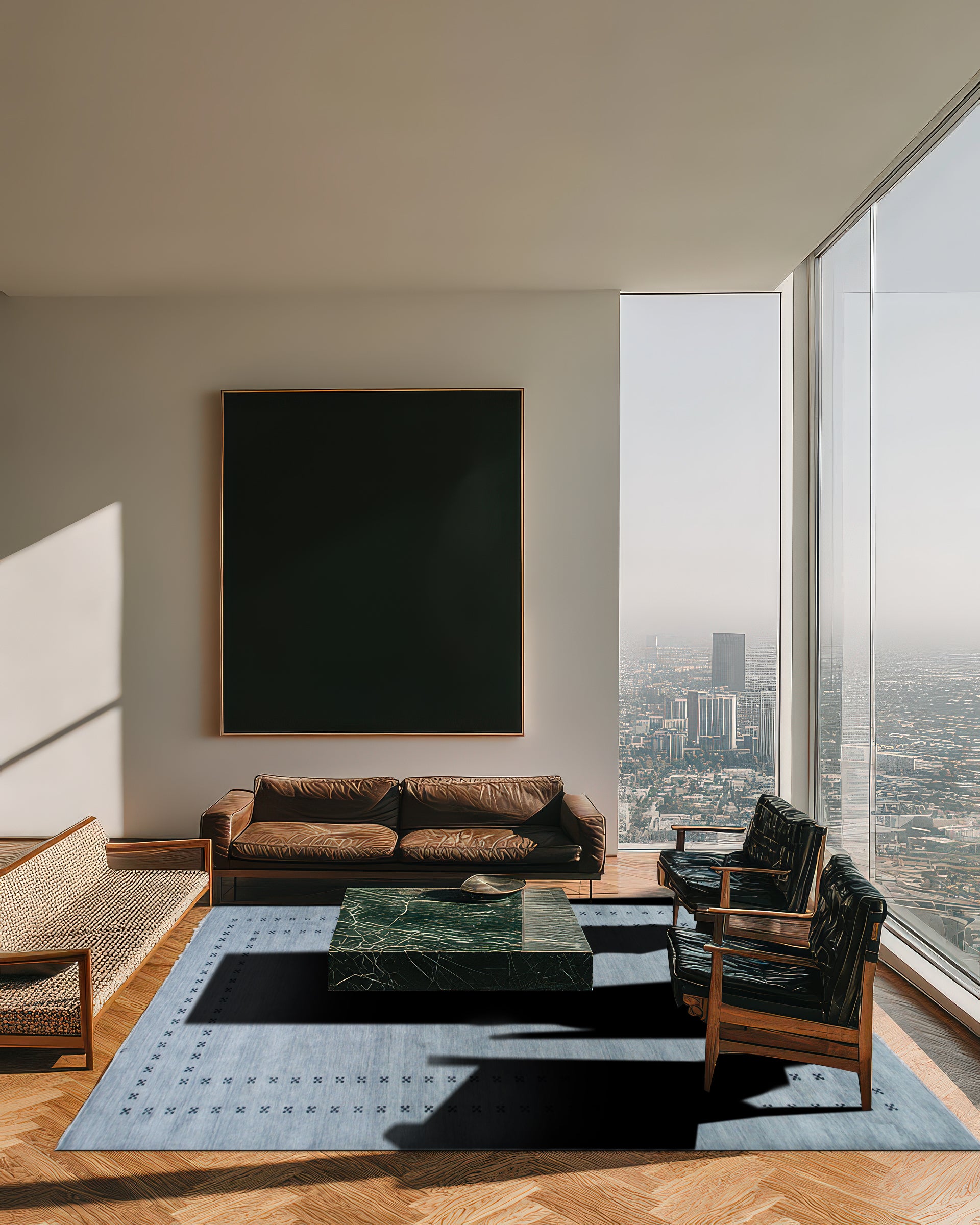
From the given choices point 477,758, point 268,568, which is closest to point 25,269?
point 268,568

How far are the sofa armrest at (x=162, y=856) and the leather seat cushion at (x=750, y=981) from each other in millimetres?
2477

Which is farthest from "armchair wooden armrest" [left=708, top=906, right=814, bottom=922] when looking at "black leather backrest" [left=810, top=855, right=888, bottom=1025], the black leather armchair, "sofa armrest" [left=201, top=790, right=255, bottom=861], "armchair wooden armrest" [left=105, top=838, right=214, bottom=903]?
"sofa armrest" [left=201, top=790, right=255, bottom=861]

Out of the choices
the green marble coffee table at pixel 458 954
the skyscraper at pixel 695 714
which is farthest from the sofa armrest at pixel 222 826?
the skyscraper at pixel 695 714

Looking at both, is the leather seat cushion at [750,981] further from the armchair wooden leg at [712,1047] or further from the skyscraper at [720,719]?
the skyscraper at [720,719]

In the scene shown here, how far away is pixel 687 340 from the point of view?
18.8 feet

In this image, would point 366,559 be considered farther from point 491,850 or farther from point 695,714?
point 695,714

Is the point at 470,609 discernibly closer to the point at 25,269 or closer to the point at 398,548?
the point at 398,548

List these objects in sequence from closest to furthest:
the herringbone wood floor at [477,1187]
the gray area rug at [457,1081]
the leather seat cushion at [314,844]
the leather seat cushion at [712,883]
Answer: the herringbone wood floor at [477,1187]
the gray area rug at [457,1081]
the leather seat cushion at [712,883]
the leather seat cushion at [314,844]

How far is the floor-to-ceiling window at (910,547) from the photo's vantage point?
363cm

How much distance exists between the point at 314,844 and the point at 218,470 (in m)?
2.56

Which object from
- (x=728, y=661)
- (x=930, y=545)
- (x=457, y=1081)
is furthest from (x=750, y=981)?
(x=728, y=661)

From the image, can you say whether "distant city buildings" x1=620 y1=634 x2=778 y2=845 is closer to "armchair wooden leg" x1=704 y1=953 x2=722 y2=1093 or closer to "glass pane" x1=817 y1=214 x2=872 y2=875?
"glass pane" x1=817 y1=214 x2=872 y2=875

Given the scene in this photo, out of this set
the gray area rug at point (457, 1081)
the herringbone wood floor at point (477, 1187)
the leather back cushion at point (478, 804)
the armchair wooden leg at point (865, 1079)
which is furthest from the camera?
the leather back cushion at point (478, 804)

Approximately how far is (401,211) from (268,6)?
62.2 inches
